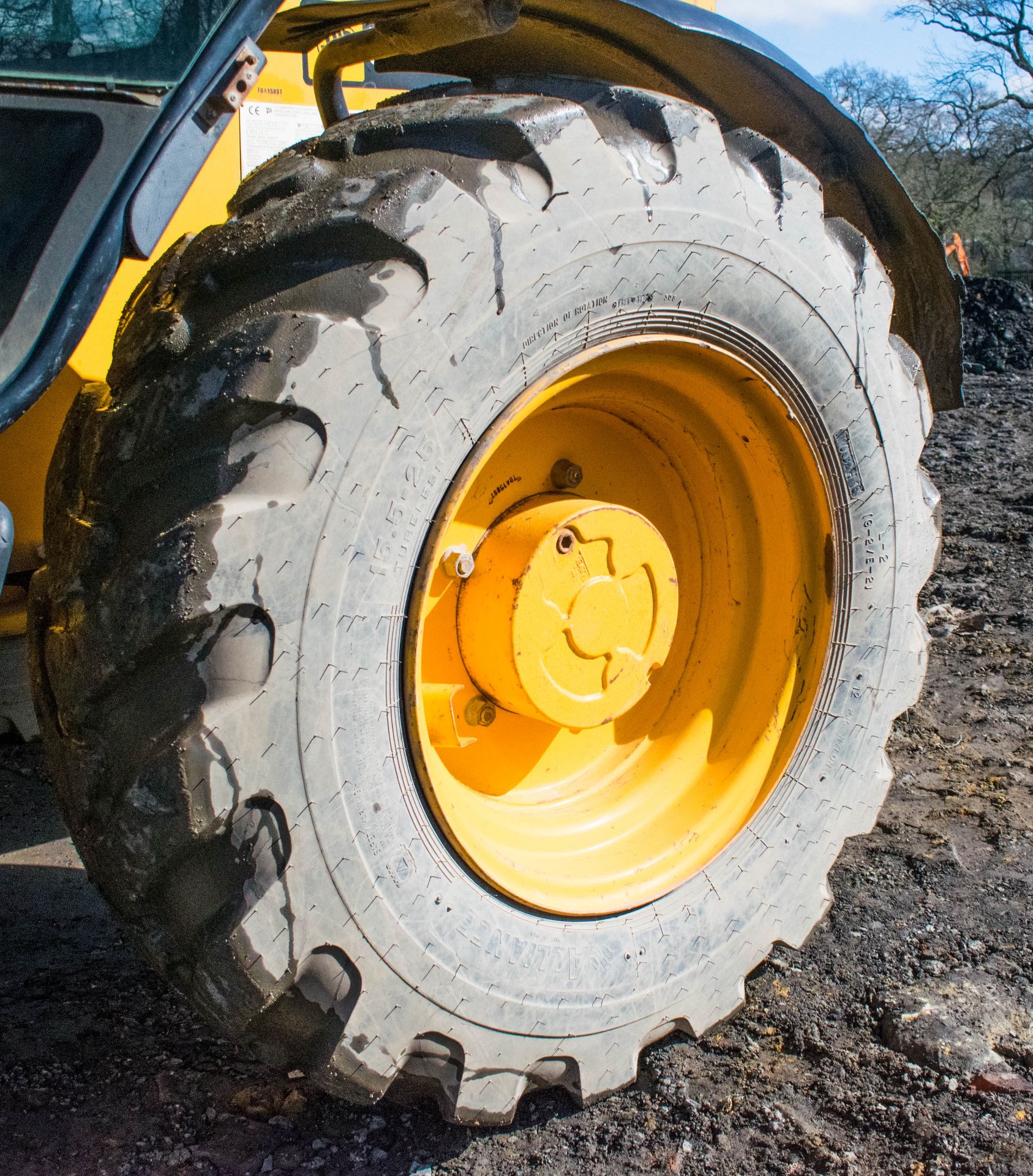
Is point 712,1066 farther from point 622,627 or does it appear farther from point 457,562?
point 457,562

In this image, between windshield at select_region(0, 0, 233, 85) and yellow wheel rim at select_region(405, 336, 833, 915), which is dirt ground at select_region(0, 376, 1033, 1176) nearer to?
yellow wheel rim at select_region(405, 336, 833, 915)

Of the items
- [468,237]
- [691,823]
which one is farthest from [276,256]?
[691,823]

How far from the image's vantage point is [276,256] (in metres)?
1.39

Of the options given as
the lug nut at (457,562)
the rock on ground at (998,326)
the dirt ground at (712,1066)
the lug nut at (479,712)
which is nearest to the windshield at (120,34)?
the lug nut at (457,562)

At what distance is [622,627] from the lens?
5.89 feet

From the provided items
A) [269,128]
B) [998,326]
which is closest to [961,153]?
[998,326]

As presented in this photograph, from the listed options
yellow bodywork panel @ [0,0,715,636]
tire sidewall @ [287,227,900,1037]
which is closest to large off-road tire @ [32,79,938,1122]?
tire sidewall @ [287,227,900,1037]

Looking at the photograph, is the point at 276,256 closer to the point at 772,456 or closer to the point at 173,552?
the point at 173,552

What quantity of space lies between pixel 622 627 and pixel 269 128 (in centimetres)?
128

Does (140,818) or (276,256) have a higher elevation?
(276,256)

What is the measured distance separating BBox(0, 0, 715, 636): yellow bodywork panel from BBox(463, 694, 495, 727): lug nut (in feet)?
2.69

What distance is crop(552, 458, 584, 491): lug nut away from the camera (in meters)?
1.97

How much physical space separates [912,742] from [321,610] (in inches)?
95.5

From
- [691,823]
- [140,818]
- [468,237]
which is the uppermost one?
[468,237]
